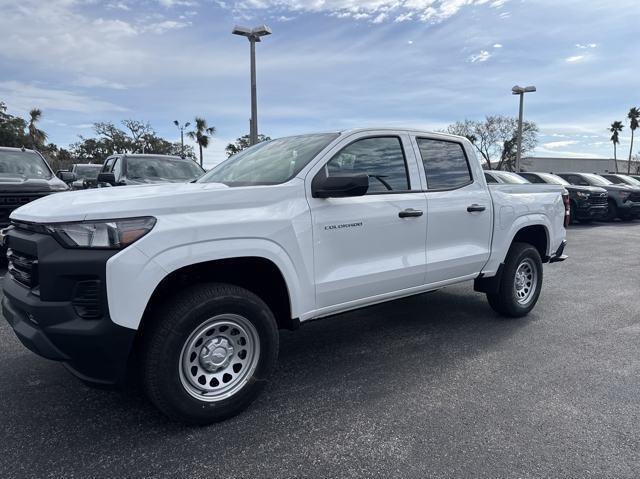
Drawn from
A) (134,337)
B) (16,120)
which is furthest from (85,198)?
(16,120)

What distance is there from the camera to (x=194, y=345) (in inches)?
111

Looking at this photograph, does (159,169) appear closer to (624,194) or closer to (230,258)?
(230,258)

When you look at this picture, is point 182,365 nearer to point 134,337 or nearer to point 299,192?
point 134,337

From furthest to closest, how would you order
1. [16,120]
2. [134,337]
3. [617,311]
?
[16,120]
[617,311]
[134,337]

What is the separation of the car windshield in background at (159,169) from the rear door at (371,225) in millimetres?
5815

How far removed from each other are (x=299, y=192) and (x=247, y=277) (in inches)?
26.4

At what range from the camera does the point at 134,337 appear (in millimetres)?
2621

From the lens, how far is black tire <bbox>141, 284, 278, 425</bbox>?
263cm

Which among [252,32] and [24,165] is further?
[252,32]

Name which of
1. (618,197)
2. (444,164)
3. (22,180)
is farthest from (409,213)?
(618,197)

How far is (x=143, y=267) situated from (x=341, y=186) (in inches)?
52.2

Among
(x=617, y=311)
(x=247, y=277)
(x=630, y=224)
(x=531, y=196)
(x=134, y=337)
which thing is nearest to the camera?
(x=134, y=337)

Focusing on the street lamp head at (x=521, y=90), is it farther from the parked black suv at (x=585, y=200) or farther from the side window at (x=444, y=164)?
the side window at (x=444, y=164)

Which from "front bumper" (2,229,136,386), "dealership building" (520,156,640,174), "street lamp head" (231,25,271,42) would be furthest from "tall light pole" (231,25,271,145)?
"dealership building" (520,156,640,174)
